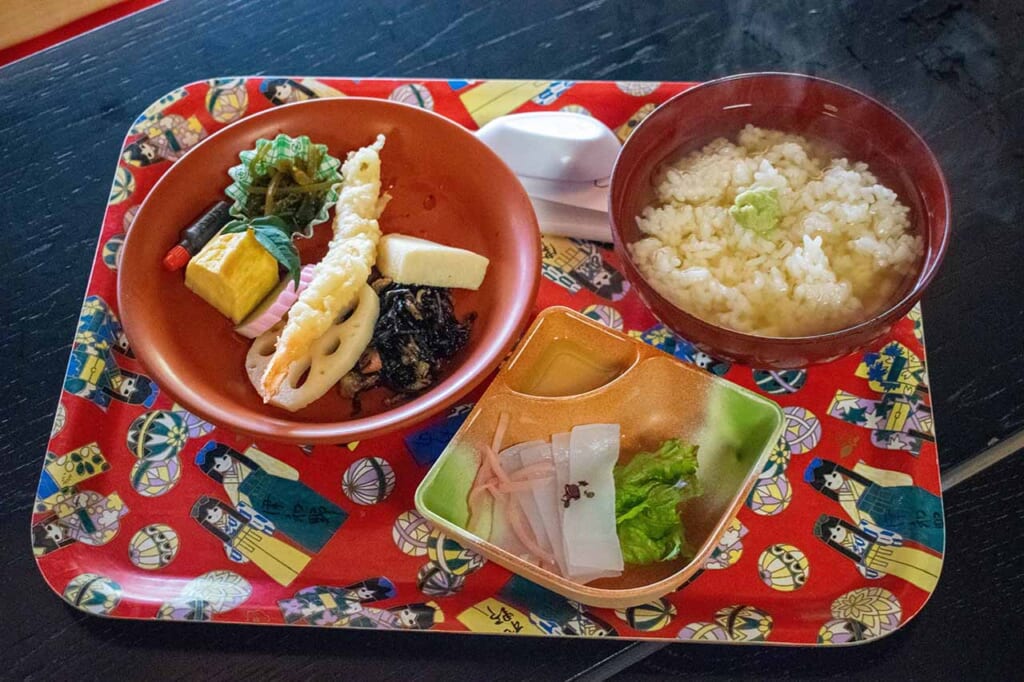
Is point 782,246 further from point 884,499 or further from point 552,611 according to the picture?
point 552,611

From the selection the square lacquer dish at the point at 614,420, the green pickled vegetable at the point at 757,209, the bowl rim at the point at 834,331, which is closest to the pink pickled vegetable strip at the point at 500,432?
the square lacquer dish at the point at 614,420

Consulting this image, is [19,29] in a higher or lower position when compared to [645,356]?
higher

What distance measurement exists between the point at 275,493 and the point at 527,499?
1.53 feet

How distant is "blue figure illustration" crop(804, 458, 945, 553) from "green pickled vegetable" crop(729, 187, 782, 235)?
1.45 feet

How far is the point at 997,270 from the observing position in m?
1.64

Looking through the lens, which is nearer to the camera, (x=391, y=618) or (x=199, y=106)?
(x=391, y=618)

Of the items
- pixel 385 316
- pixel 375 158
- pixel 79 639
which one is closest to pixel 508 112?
pixel 375 158

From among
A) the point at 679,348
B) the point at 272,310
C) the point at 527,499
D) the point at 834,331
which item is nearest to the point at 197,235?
the point at 272,310

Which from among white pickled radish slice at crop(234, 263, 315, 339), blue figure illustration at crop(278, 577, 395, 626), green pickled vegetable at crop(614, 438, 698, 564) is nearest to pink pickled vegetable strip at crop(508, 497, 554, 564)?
green pickled vegetable at crop(614, 438, 698, 564)

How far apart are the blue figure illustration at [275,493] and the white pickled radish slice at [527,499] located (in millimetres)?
309

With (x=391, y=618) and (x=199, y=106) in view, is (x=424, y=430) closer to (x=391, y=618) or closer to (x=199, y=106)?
(x=391, y=618)

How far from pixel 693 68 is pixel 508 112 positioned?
1.54 ft

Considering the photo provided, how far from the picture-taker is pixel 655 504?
1.30 metres

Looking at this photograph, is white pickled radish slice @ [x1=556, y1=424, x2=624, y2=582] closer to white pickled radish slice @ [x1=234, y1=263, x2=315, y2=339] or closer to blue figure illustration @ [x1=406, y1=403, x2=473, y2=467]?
blue figure illustration @ [x1=406, y1=403, x2=473, y2=467]
